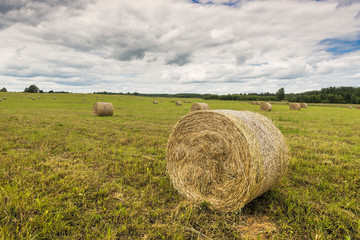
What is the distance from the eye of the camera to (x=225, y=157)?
14.5 ft

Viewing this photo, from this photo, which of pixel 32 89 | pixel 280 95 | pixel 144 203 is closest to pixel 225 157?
pixel 144 203

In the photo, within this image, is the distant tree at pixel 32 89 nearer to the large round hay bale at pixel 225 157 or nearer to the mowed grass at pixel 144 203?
the mowed grass at pixel 144 203

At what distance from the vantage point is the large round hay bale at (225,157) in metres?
4.01

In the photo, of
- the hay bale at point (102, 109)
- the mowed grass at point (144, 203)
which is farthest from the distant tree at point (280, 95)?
the mowed grass at point (144, 203)

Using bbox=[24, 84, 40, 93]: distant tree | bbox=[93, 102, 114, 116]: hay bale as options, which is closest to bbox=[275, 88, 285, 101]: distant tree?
bbox=[93, 102, 114, 116]: hay bale

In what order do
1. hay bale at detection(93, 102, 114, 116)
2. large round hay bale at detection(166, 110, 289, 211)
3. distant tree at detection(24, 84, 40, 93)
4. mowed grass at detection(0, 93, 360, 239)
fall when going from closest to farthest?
1. mowed grass at detection(0, 93, 360, 239)
2. large round hay bale at detection(166, 110, 289, 211)
3. hay bale at detection(93, 102, 114, 116)
4. distant tree at detection(24, 84, 40, 93)

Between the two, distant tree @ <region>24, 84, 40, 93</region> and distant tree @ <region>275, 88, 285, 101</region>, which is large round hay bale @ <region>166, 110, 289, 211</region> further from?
distant tree @ <region>24, 84, 40, 93</region>

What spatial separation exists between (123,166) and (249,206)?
3809 millimetres

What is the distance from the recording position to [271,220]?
3771 millimetres

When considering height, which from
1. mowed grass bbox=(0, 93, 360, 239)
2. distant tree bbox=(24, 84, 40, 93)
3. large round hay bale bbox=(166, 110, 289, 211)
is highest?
distant tree bbox=(24, 84, 40, 93)

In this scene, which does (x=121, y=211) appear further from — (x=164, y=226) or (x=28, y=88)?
(x=28, y=88)

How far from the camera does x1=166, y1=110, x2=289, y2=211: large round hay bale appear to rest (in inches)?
158

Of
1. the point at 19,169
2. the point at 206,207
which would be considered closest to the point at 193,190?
the point at 206,207

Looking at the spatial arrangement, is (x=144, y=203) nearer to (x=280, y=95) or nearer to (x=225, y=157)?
(x=225, y=157)
